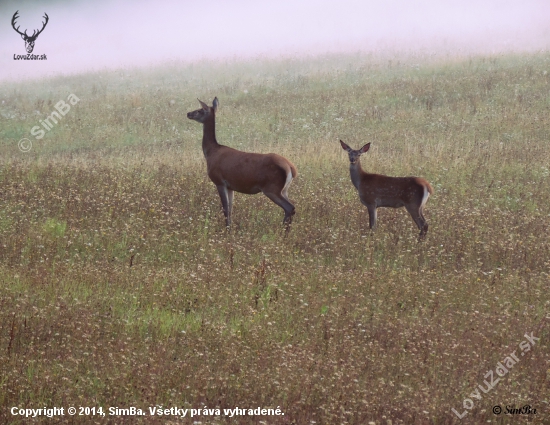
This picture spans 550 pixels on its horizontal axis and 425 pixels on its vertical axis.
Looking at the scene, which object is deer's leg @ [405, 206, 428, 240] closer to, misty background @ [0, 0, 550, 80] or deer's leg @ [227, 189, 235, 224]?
deer's leg @ [227, 189, 235, 224]

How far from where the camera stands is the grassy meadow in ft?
20.2

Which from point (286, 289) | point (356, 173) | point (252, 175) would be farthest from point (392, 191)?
point (286, 289)

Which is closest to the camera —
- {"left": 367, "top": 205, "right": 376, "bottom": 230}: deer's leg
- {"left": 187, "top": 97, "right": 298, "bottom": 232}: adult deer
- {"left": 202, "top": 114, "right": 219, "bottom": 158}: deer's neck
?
{"left": 367, "top": 205, "right": 376, "bottom": 230}: deer's leg

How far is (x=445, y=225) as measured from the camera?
1154 cm

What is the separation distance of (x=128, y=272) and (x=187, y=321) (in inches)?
60.9
